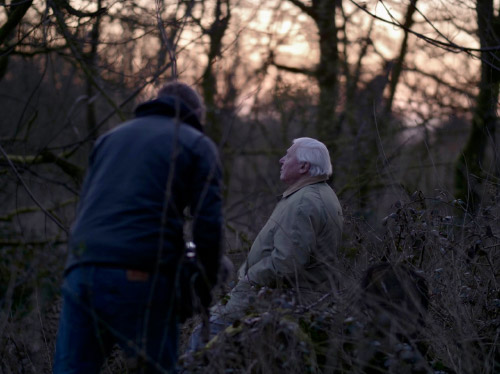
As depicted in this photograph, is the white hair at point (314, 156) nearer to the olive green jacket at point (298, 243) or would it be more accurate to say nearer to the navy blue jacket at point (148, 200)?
the olive green jacket at point (298, 243)

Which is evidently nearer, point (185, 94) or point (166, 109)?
point (166, 109)

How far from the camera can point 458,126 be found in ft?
39.5

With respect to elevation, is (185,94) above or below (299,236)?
above

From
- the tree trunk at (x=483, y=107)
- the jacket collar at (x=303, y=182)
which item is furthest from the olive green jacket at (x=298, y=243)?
the tree trunk at (x=483, y=107)

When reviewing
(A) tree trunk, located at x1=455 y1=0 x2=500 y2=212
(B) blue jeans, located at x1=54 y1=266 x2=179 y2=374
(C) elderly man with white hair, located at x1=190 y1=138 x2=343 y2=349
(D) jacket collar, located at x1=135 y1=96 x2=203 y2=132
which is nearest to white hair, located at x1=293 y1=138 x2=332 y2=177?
(C) elderly man with white hair, located at x1=190 y1=138 x2=343 y2=349

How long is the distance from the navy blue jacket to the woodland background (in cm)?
28

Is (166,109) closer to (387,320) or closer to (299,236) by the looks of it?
(299,236)

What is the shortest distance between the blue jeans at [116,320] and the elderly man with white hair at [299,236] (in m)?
0.97

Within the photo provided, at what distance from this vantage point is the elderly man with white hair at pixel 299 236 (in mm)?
3879

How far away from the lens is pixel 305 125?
12.7 metres

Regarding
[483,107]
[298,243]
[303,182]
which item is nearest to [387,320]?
[298,243]

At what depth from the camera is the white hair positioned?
421cm

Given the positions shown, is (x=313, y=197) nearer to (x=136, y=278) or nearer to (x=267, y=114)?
(x=136, y=278)

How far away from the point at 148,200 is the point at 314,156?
178 centimetres
